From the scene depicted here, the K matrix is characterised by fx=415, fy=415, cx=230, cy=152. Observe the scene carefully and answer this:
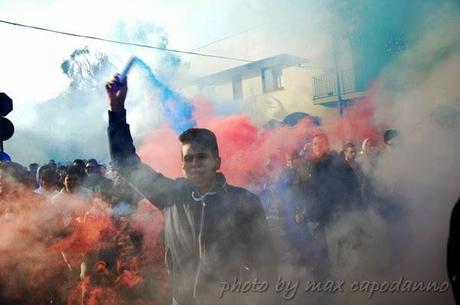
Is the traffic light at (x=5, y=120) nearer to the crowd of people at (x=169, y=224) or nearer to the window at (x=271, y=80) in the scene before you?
the crowd of people at (x=169, y=224)

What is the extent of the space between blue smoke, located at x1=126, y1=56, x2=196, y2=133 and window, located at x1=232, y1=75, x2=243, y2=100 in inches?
90.2

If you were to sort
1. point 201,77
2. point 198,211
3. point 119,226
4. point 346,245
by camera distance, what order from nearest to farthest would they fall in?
1. point 198,211
2. point 119,226
3. point 346,245
4. point 201,77

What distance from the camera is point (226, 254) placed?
2.48 m

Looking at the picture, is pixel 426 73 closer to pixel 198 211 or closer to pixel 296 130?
pixel 296 130

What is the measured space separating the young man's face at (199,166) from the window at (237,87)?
18.6ft

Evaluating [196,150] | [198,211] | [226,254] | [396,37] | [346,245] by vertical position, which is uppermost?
[396,37]

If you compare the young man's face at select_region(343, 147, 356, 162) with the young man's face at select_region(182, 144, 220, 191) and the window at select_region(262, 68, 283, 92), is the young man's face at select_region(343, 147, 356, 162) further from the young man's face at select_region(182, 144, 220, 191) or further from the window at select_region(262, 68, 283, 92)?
the young man's face at select_region(182, 144, 220, 191)

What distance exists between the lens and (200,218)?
246 cm

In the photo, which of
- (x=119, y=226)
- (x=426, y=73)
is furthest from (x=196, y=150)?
(x=426, y=73)

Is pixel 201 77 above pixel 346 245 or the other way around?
above

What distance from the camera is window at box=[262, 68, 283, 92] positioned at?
897 cm

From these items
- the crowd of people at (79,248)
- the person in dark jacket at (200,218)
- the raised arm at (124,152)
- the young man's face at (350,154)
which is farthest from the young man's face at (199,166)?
the young man's face at (350,154)

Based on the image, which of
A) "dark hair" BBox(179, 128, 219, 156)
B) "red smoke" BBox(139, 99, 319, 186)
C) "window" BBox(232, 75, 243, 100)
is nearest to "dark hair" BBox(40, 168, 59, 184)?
"red smoke" BBox(139, 99, 319, 186)

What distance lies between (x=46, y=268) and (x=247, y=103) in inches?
226
